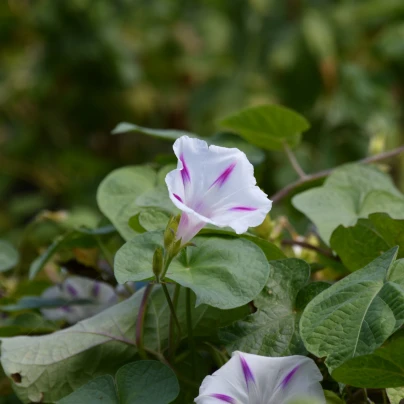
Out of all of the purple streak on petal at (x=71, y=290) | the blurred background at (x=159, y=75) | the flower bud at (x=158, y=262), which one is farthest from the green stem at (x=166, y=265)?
the blurred background at (x=159, y=75)

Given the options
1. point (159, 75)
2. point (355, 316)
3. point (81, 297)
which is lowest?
point (159, 75)

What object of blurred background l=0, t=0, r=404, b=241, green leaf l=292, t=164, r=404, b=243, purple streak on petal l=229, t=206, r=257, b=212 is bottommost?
blurred background l=0, t=0, r=404, b=241

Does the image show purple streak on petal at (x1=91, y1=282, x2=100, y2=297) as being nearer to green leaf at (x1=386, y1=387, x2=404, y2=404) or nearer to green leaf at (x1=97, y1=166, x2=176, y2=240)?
green leaf at (x1=97, y1=166, x2=176, y2=240)

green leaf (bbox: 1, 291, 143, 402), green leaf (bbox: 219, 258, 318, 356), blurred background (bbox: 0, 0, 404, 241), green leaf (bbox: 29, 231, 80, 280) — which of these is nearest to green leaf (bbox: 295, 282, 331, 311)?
green leaf (bbox: 219, 258, 318, 356)

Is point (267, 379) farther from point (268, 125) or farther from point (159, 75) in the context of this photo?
point (159, 75)

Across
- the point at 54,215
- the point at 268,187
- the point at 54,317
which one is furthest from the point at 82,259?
the point at 268,187

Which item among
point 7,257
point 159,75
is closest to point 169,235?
point 7,257

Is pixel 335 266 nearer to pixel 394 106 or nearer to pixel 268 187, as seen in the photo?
pixel 268 187
